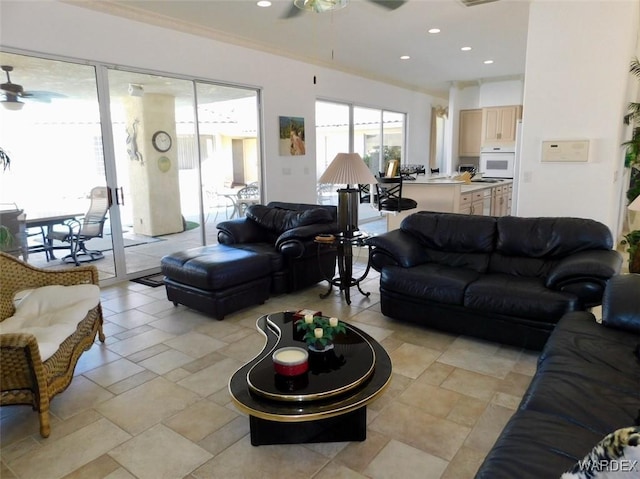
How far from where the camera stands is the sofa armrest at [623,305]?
226 cm

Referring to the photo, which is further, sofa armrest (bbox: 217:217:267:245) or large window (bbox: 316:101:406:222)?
large window (bbox: 316:101:406:222)

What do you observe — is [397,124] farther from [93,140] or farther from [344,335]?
[344,335]

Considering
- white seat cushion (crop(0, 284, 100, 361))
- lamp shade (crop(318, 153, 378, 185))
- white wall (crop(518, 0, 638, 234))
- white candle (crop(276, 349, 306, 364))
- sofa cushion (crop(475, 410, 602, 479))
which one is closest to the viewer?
sofa cushion (crop(475, 410, 602, 479))

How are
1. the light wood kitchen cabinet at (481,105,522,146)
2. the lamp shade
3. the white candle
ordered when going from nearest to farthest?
the white candle → the lamp shade → the light wood kitchen cabinet at (481,105,522,146)

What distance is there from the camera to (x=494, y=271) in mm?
3621

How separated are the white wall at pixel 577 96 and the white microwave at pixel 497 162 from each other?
5.21 meters

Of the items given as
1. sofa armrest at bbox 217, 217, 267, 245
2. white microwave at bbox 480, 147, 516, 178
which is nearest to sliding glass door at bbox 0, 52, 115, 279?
sofa armrest at bbox 217, 217, 267, 245

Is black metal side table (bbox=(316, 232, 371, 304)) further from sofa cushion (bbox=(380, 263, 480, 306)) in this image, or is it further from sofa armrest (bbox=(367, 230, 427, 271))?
sofa cushion (bbox=(380, 263, 480, 306))

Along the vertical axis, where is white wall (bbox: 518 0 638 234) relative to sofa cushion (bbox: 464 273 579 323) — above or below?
above

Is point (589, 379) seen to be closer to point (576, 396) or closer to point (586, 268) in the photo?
point (576, 396)

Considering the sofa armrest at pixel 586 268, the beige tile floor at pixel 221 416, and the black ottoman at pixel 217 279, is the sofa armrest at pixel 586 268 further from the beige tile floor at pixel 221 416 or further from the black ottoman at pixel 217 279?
the black ottoman at pixel 217 279

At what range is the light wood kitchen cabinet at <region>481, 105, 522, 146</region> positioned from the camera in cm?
952

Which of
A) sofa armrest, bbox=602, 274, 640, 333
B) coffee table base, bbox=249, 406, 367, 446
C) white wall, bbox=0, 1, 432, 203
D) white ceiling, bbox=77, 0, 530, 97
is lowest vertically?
coffee table base, bbox=249, 406, 367, 446

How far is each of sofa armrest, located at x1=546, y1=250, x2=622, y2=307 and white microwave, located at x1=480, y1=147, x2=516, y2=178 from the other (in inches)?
278
